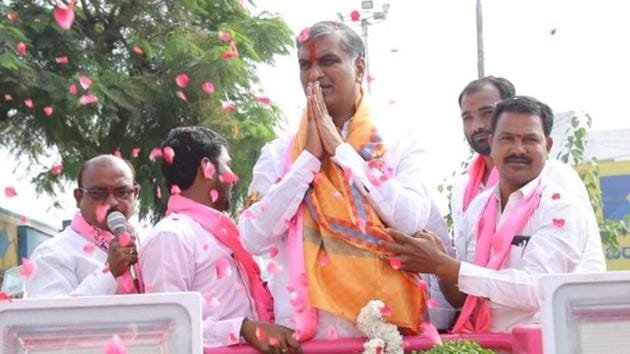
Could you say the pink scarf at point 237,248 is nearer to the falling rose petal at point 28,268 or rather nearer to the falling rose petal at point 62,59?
the falling rose petal at point 28,268

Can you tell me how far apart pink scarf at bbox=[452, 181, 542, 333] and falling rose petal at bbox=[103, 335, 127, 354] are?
1380 mm

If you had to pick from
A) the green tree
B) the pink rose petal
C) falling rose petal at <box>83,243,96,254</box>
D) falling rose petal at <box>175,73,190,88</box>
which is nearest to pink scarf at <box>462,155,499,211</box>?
the pink rose petal

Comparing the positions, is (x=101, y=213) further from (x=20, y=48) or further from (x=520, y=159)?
(x=20, y=48)

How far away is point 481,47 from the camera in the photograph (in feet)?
49.9

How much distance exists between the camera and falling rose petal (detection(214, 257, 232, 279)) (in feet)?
10.7

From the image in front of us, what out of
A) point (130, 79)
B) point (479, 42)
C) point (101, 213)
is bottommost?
point (101, 213)

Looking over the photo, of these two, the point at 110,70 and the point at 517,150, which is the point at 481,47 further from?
the point at 517,150

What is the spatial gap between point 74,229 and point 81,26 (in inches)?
399

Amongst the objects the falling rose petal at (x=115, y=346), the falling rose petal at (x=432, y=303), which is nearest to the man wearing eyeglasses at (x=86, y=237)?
the falling rose petal at (x=432, y=303)

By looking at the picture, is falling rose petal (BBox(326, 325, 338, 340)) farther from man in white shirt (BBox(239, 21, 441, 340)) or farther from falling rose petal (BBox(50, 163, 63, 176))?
falling rose petal (BBox(50, 163, 63, 176))

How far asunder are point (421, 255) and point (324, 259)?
0.28 metres

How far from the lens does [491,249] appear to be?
321 cm

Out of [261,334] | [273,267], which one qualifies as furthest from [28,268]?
[261,334]

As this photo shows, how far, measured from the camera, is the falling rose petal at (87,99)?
1195 centimetres
